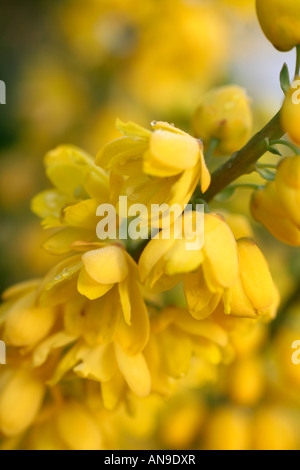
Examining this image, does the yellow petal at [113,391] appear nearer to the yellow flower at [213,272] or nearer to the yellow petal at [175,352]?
the yellow petal at [175,352]

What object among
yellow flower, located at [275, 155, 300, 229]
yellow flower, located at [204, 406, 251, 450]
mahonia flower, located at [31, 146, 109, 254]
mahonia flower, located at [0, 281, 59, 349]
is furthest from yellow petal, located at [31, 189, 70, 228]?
yellow flower, located at [204, 406, 251, 450]

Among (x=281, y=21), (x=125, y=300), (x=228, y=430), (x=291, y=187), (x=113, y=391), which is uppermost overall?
(x=281, y=21)

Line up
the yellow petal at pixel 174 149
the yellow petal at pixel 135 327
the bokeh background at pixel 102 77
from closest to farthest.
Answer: the yellow petal at pixel 174 149 → the yellow petal at pixel 135 327 → the bokeh background at pixel 102 77

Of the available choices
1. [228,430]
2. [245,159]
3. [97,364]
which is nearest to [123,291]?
[97,364]

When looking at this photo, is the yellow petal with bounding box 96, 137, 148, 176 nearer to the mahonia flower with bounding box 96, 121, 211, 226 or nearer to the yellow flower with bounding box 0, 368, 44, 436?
the mahonia flower with bounding box 96, 121, 211, 226

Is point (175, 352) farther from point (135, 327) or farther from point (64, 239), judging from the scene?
point (64, 239)

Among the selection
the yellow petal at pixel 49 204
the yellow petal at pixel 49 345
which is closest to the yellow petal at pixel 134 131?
the yellow petal at pixel 49 204

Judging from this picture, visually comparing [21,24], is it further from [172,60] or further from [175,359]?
[175,359]
